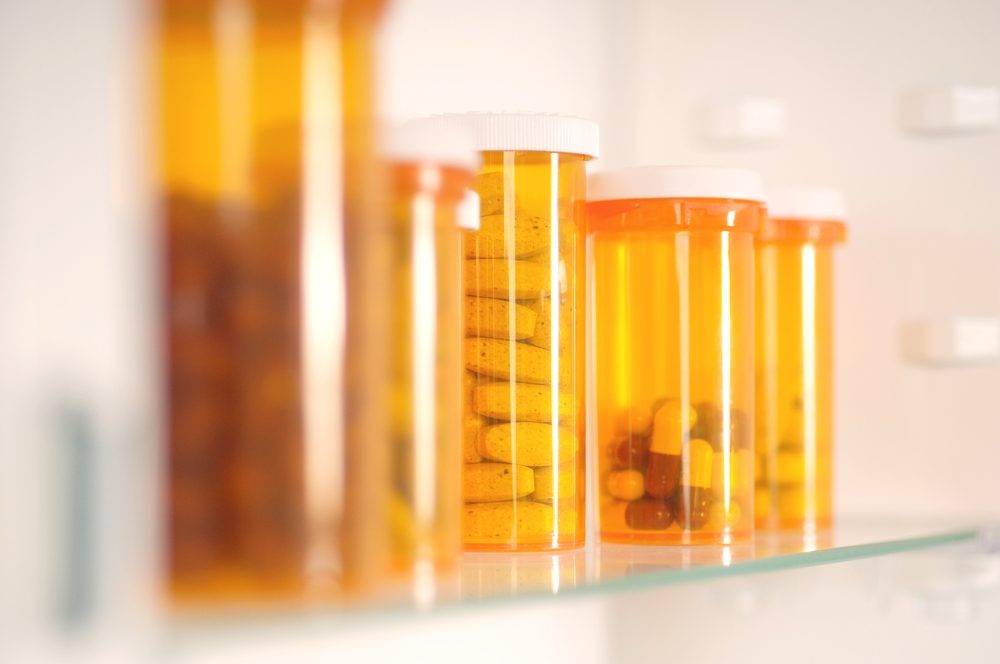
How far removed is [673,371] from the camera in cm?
69

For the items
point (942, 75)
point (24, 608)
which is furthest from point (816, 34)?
point (24, 608)

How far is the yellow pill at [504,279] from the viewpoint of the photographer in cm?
65

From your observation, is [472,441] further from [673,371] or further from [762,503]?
[762,503]

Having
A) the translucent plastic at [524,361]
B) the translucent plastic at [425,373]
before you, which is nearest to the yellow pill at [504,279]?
the translucent plastic at [524,361]

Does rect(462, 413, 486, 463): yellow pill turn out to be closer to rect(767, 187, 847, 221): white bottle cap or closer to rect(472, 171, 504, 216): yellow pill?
rect(472, 171, 504, 216): yellow pill

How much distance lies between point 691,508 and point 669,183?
17 centimetres

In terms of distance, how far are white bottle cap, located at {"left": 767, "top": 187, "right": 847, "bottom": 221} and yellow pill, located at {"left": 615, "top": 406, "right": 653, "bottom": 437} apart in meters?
0.21

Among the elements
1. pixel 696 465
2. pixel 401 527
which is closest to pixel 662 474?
pixel 696 465

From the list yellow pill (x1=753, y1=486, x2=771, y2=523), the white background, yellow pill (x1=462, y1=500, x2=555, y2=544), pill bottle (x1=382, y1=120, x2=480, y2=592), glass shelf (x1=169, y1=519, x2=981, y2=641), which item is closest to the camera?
glass shelf (x1=169, y1=519, x2=981, y2=641)

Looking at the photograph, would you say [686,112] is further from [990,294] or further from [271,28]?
[271,28]

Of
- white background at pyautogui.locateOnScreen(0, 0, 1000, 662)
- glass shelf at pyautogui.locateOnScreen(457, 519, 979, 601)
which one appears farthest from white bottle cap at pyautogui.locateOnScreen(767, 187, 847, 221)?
glass shelf at pyautogui.locateOnScreen(457, 519, 979, 601)

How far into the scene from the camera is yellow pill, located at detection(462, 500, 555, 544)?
637 millimetres

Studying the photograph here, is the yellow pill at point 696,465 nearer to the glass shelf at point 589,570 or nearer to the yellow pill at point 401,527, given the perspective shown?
the glass shelf at point 589,570

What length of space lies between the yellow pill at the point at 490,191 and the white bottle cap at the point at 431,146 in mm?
103
